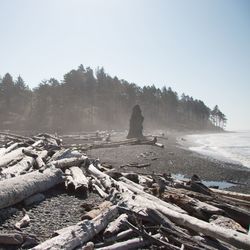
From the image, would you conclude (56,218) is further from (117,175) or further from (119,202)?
(117,175)

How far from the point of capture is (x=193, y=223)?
727cm

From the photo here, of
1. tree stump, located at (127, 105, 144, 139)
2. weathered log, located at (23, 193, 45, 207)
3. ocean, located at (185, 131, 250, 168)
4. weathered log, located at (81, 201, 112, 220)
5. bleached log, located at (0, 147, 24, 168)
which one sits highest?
tree stump, located at (127, 105, 144, 139)

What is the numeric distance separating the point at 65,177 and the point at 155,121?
332 feet

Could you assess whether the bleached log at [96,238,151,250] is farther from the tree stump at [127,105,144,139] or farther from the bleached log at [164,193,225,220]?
Answer: the tree stump at [127,105,144,139]

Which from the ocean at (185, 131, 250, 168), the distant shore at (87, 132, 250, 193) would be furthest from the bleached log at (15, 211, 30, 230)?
the ocean at (185, 131, 250, 168)

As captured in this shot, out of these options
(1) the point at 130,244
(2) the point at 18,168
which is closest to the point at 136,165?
(2) the point at 18,168

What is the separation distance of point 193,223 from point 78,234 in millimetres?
2720

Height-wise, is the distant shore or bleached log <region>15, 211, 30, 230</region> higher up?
bleached log <region>15, 211, 30, 230</region>

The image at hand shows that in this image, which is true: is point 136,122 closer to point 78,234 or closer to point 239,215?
point 239,215

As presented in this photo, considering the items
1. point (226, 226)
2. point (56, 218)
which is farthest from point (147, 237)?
point (56, 218)

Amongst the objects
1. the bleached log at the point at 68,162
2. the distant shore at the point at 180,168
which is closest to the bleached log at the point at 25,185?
the bleached log at the point at 68,162

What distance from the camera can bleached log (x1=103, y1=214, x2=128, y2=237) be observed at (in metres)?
7.09

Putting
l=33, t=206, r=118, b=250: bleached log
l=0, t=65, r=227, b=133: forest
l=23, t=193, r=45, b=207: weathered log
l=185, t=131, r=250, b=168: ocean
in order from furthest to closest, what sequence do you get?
l=0, t=65, r=227, b=133: forest < l=185, t=131, r=250, b=168: ocean < l=23, t=193, r=45, b=207: weathered log < l=33, t=206, r=118, b=250: bleached log

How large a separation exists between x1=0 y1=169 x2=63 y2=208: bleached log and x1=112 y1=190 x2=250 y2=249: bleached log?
2.75m
